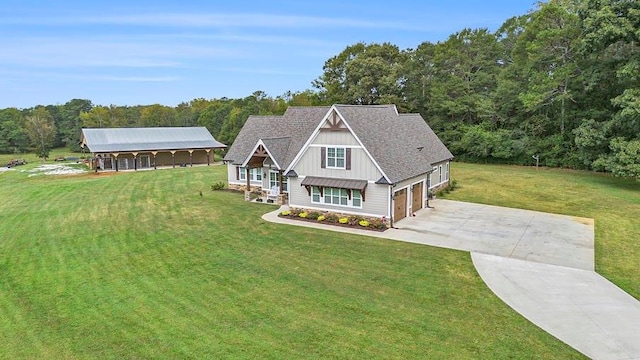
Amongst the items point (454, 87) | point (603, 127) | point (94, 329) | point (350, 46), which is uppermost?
point (350, 46)

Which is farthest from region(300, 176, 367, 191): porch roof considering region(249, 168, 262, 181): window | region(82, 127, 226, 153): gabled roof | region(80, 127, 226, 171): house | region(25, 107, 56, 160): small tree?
region(25, 107, 56, 160): small tree

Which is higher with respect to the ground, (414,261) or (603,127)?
(603,127)

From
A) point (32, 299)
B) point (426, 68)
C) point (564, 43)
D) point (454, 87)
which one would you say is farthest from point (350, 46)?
point (32, 299)

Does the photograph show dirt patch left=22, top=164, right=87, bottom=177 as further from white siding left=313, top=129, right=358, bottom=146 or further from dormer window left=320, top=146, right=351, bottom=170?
dormer window left=320, top=146, right=351, bottom=170

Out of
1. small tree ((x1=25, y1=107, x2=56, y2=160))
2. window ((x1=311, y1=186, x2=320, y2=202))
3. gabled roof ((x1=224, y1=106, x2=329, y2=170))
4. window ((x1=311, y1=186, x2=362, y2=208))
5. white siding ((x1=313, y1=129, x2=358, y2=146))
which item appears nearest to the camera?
white siding ((x1=313, y1=129, x2=358, y2=146))

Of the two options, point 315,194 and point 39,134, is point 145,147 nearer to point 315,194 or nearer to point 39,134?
point 315,194

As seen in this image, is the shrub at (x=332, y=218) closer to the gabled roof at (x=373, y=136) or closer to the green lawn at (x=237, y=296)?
the green lawn at (x=237, y=296)

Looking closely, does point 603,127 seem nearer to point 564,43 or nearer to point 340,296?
point 564,43
